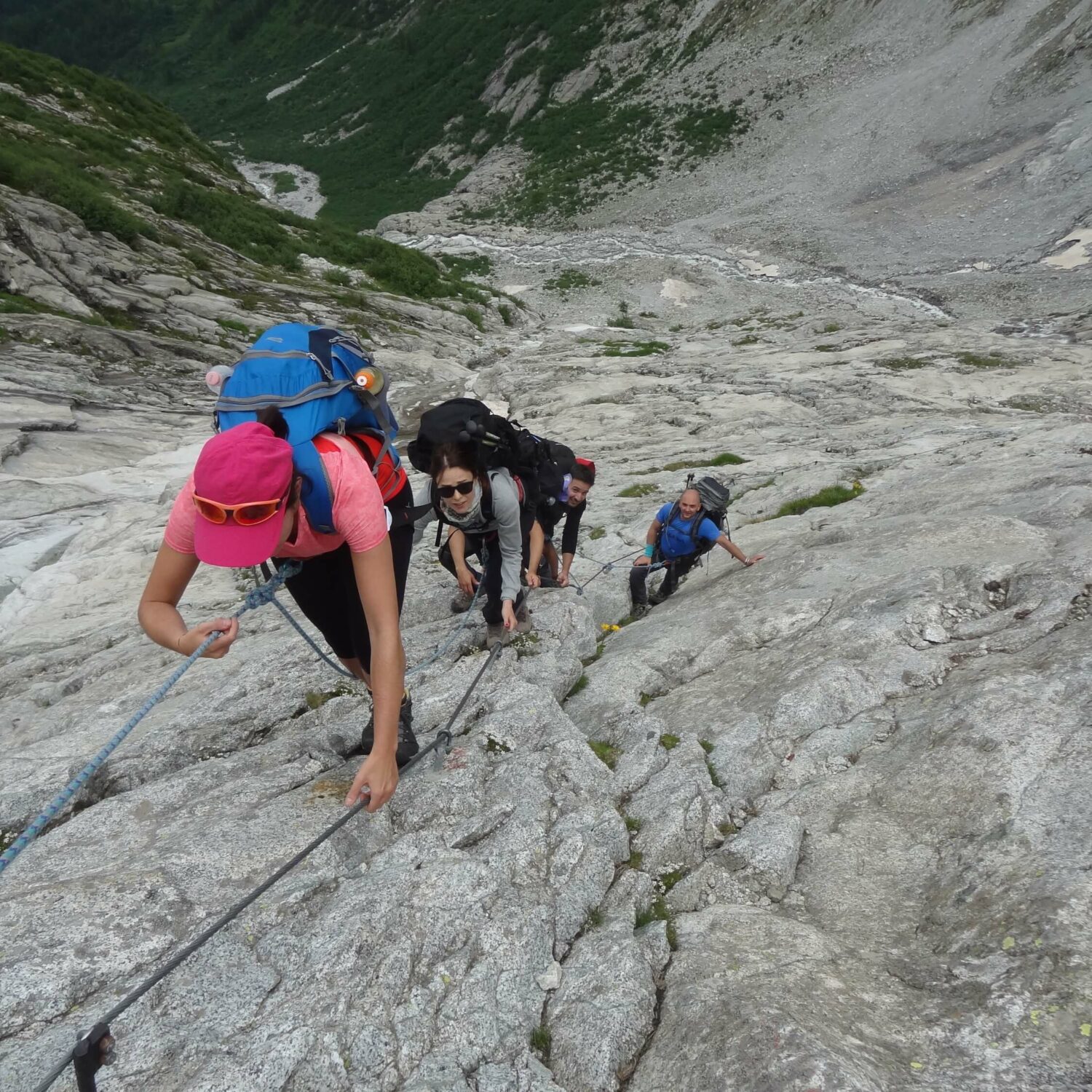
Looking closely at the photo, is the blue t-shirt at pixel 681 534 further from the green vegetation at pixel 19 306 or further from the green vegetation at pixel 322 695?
the green vegetation at pixel 19 306

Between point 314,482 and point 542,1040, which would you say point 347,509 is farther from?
point 542,1040

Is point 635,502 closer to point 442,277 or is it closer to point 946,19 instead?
point 442,277

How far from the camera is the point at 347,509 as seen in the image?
12.9ft

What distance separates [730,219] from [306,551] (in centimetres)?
7280

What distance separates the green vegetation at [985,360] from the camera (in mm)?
27047

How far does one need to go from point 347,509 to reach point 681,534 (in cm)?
810

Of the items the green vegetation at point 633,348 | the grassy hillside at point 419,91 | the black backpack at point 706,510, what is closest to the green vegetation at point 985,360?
the green vegetation at point 633,348

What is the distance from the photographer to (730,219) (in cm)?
6662

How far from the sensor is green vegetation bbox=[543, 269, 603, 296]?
56531 mm

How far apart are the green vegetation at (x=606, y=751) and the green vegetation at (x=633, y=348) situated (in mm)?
31116

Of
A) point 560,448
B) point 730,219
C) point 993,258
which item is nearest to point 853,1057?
point 560,448

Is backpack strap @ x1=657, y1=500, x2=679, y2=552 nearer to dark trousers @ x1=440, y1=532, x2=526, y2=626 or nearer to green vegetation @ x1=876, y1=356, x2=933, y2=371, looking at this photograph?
dark trousers @ x1=440, y1=532, x2=526, y2=626

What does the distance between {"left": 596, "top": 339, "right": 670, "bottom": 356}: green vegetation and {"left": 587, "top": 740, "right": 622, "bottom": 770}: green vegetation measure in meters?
31.1

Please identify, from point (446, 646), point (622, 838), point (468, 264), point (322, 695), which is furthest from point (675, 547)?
point (468, 264)
